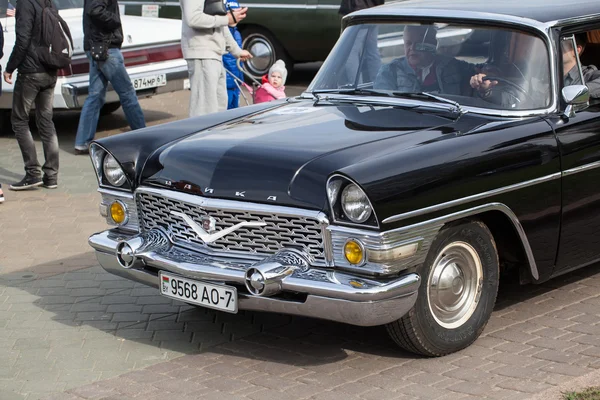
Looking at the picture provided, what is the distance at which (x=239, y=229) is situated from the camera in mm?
5336

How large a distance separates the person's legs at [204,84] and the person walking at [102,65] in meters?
0.97

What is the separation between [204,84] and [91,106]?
143 cm

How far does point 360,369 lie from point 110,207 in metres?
1.76

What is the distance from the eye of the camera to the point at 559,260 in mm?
5871

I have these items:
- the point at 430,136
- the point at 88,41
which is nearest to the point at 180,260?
the point at 430,136

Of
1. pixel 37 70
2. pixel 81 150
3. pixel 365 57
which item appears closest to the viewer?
pixel 365 57

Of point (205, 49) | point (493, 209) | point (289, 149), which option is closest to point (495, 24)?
point (493, 209)

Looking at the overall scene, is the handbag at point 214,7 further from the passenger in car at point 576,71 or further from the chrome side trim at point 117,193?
the passenger in car at point 576,71

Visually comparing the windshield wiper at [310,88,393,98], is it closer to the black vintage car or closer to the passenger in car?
the black vintage car

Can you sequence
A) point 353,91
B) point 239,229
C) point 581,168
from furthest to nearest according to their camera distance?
point 353,91 < point 581,168 < point 239,229

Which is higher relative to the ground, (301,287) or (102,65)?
(301,287)

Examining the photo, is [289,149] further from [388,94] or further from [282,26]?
[282,26]

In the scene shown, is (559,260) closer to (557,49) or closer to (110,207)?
(557,49)

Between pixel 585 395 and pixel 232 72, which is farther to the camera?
pixel 232 72
